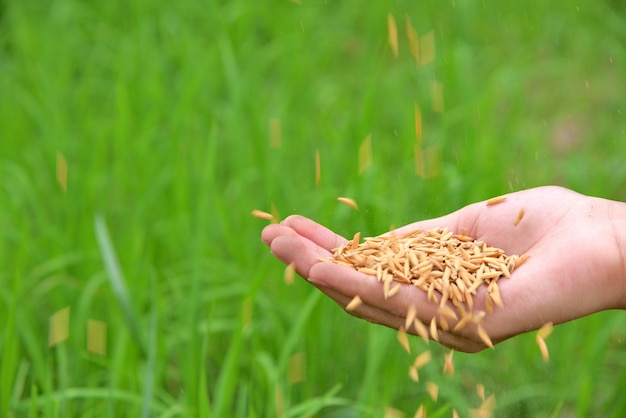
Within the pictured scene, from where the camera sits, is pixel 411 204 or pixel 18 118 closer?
pixel 411 204

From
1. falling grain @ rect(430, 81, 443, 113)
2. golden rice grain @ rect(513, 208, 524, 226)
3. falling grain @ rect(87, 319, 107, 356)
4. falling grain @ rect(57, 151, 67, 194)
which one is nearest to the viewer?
golden rice grain @ rect(513, 208, 524, 226)

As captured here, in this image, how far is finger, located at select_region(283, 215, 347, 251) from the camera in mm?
1551

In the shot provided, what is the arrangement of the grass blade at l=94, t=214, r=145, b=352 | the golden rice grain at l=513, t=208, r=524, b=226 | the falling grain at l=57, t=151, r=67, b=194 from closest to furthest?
the golden rice grain at l=513, t=208, r=524, b=226 < the grass blade at l=94, t=214, r=145, b=352 < the falling grain at l=57, t=151, r=67, b=194

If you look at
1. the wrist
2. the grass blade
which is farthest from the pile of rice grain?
the grass blade

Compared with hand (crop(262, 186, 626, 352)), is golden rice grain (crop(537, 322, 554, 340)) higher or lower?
lower

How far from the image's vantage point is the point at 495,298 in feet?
4.57

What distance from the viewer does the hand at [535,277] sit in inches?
55.3

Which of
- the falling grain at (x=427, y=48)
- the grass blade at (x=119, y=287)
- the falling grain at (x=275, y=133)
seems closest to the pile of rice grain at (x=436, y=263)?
the grass blade at (x=119, y=287)

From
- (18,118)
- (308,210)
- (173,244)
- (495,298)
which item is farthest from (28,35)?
(495,298)

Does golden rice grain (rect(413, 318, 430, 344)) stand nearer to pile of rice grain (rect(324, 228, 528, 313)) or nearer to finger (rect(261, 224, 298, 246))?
pile of rice grain (rect(324, 228, 528, 313))

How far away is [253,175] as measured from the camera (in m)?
2.40

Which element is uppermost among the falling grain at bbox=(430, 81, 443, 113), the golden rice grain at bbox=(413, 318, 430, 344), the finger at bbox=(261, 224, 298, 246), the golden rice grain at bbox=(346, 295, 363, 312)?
the falling grain at bbox=(430, 81, 443, 113)

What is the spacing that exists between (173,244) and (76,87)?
1.13 meters

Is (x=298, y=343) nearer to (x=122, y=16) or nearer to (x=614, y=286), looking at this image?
(x=614, y=286)
